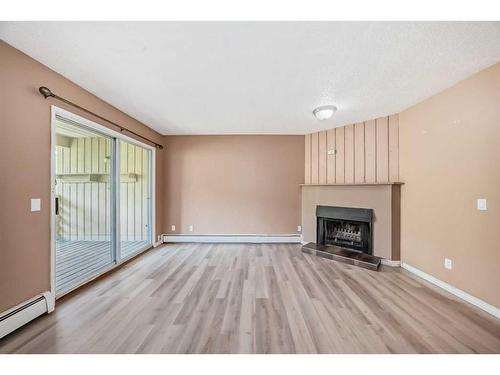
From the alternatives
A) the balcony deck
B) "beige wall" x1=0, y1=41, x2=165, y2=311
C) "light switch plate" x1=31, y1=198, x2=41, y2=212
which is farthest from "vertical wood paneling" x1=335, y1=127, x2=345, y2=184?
"light switch plate" x1=31, y1=198, x2=41, y2=212

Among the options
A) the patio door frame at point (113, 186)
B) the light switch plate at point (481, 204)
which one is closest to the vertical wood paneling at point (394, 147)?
the light switch plate at point (481, 204)

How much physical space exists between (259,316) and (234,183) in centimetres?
307

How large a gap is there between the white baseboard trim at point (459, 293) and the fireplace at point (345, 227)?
67cm

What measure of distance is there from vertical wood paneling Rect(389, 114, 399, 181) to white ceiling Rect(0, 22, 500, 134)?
1.32 ft

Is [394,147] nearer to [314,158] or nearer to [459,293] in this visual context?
[314,158]

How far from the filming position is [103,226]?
457 centimetres

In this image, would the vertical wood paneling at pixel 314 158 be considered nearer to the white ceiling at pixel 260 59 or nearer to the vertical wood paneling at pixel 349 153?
the vertical wood paneling at pixel 349 153

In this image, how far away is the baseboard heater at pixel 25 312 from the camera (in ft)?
5.45

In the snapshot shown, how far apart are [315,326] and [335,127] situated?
11.5 feet

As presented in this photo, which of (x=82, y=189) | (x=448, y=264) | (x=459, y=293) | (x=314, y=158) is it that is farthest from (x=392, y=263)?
(x=82, y=189)

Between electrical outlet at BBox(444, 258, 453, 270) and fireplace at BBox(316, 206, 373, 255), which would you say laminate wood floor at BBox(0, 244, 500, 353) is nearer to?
electrical outlet at BBox(444, 258, 453, 270)

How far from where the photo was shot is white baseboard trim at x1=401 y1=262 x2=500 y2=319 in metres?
1.99

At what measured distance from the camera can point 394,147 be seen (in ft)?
11.1
